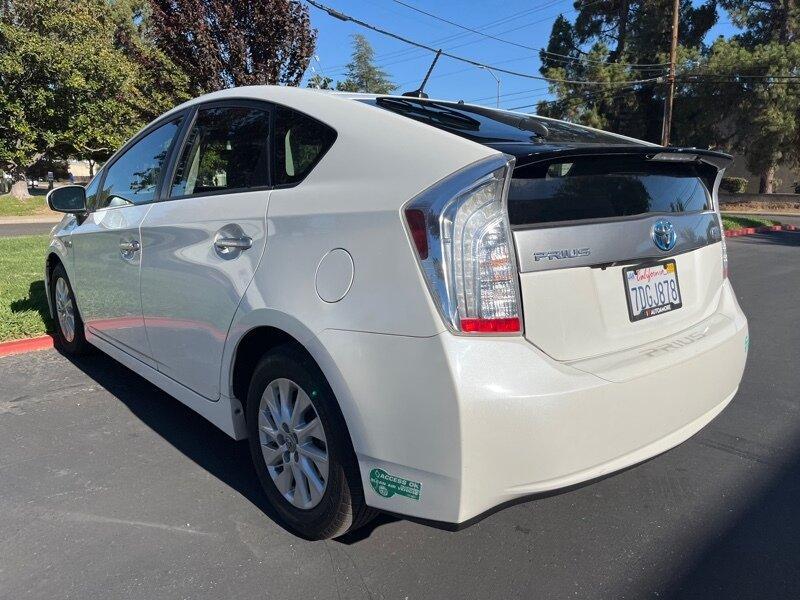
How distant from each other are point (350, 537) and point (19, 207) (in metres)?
28.9

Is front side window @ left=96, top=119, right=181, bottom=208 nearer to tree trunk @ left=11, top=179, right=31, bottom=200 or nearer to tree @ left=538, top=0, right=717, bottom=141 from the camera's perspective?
tree trunk @ left=11, top=179, right=31, bottom=200

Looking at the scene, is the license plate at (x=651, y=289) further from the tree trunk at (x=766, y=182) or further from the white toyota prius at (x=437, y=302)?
the tree trunk at (x=766, y=182)

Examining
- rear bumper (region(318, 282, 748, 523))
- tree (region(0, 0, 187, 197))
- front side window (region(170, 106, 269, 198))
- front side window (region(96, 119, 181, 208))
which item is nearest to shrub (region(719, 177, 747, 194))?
tree (region(0, 0, 187, 197))

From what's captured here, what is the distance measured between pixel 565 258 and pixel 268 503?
1.70m

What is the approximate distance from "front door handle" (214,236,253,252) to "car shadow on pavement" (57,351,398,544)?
3.72 ft

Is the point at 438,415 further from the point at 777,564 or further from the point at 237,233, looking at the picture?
the point at 777,564

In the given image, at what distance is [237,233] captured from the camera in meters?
2.49

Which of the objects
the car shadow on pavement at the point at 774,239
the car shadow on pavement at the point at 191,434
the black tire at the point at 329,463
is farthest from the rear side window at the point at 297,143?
the car shadow on pavement at the point at 774,239

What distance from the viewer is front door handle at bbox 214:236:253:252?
2.43 meters

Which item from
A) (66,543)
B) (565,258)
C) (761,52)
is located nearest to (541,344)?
(565,258)

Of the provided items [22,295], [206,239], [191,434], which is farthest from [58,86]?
[206,239]

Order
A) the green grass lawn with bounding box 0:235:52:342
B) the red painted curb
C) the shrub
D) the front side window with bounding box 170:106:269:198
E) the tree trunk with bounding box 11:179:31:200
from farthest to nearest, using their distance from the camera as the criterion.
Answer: the shrub
the tree trunk with bounding box 11:179:31:200
the green grass lawn with bounding box 0:235:52:342
the red painted curb
the front side window with bounding box 170:106:269:198

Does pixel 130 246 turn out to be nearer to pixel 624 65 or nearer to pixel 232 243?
pixel 232 243

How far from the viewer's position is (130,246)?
3309 millimetres
